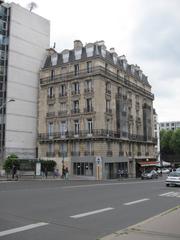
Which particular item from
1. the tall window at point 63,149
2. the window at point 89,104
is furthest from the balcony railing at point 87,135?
the window at point 89,104

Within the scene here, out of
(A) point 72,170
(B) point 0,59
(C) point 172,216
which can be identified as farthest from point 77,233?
(B) point 0,59

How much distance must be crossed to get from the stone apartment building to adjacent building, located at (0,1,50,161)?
1.72m

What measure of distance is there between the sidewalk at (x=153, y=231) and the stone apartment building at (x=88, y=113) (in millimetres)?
36558

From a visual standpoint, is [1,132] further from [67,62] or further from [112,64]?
[112,64]

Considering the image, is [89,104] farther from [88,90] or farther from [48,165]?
[48,165]

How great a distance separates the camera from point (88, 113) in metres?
51.2

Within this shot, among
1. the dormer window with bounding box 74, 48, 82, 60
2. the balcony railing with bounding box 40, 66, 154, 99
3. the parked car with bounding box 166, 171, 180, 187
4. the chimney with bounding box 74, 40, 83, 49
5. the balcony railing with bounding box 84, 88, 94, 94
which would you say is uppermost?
the chimney with bounding box 74, 40, 83, 49

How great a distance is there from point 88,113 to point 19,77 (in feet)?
43.3

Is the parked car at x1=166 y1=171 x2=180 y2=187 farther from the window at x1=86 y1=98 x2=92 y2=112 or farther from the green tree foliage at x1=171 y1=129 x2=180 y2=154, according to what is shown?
the green tree foliage at x1=171 y1=129 x2=180 y2=154

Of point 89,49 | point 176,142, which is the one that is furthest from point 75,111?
point 176,142

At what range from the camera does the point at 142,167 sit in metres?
59.3

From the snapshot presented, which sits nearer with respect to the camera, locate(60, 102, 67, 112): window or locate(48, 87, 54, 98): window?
locate(60, 102, 67, 112): window

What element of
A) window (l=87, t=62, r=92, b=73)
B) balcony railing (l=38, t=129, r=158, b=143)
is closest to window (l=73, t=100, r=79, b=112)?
balcony railing (l=38, t=129, r=158, b=143)

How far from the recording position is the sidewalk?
745 centimetres
